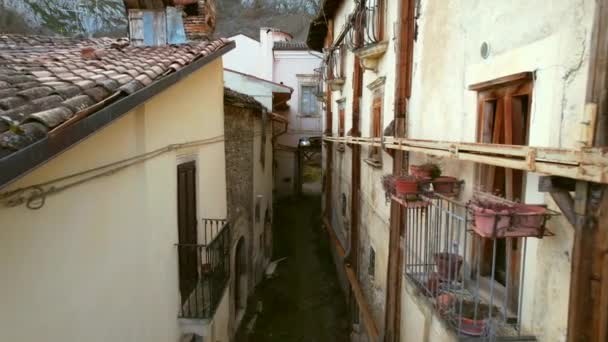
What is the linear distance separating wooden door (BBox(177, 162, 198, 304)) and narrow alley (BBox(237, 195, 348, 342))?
4126 millimetres

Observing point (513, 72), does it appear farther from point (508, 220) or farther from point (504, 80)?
point (508, 220)

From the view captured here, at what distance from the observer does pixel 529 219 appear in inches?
99.6

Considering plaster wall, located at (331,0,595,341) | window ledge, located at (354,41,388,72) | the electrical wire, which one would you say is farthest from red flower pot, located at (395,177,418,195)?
window ledge, located at (354,41,388,72)

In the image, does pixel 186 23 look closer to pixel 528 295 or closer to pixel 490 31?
pixel 490 31

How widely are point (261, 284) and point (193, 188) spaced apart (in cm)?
738

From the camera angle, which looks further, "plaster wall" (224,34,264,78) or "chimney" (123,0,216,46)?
"plaster wall" (224,34,264,78)

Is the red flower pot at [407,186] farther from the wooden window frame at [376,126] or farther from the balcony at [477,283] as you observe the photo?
the wooden window frame at [376,126]

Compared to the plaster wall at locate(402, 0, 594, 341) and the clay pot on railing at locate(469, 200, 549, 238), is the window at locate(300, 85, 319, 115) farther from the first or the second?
the clay pot on railing at locate(469, 200, 549, 238)

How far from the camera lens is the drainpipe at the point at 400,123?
Result: 19.0ft

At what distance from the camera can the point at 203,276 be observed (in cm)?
582

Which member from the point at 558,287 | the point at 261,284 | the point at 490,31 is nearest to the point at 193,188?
the point at 490,31

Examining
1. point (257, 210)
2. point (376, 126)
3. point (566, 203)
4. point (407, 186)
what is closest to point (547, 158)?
point (566, 203)

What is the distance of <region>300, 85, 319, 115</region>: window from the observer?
2528 cm

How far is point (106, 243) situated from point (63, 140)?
1504 mm
